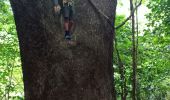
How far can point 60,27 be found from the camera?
3252 millimetres

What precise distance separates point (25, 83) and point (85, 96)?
2.09ft

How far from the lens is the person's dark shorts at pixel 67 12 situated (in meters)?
3.23

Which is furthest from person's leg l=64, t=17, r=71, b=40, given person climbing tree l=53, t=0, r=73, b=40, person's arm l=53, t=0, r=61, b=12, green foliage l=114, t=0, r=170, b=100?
green foliage l=114, t=0, r=170, b=100

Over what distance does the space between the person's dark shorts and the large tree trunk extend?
84 mm

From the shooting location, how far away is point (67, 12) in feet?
10.6

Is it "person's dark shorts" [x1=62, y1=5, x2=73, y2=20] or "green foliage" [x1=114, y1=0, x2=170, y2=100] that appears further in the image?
"green foliage" [x1=114, y1=0, x2=170, y2=100]

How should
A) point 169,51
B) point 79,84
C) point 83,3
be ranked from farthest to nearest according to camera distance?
point 169,51 → point 83,3 → point 79,84

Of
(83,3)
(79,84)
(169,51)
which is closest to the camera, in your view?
(79,84)

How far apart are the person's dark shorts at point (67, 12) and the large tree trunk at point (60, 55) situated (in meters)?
0.08

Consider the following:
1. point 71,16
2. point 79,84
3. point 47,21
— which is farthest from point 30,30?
point 79,84

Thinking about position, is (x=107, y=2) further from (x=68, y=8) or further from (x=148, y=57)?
(x=148, y=57)

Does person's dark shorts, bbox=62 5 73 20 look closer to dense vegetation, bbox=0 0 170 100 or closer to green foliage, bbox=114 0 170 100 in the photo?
dense vegetation, bbox=0 0 170 100

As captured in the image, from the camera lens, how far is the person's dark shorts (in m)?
3.23

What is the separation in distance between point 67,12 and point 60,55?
0.41 m
